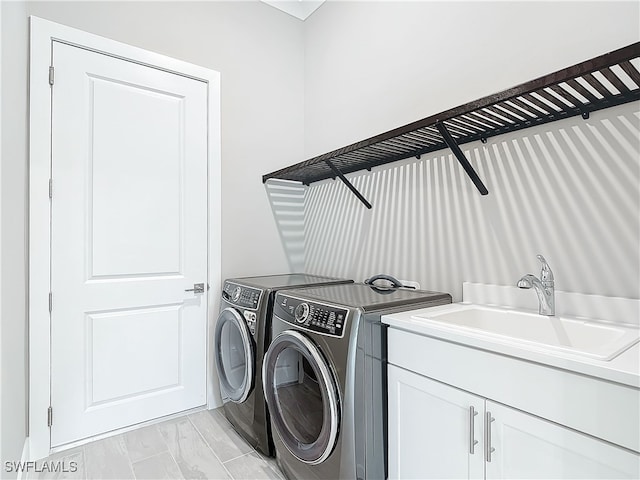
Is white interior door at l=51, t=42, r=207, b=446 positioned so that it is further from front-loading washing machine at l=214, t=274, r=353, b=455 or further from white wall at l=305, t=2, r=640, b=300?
white wall at l=305, t=2, r=640, b=300

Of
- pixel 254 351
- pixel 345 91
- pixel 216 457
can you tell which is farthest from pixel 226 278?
pixel 345 91

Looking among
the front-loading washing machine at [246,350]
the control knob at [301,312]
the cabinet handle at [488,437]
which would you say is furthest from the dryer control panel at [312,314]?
the cabinet handle at [488,437]

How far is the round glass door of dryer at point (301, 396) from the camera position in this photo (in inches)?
55.3

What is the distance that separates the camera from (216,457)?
187 cm

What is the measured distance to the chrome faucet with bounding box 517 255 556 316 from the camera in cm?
139

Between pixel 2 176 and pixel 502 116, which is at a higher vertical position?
pixel 502 116

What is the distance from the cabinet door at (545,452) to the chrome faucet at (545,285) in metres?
0.53

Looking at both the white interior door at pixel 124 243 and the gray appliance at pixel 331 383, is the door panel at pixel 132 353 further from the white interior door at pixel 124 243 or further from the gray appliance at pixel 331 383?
the gray appliance at pixel 331 383

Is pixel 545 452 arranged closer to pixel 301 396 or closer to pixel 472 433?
pixel 472 433

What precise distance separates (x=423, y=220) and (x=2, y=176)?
1849mm

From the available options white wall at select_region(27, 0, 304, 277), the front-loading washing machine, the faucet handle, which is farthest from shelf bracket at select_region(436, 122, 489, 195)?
white wall at select_region(27, 0, 304, 277)

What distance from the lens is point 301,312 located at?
5.32 feet

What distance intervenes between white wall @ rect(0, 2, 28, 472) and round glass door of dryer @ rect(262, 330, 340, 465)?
3.30 ft

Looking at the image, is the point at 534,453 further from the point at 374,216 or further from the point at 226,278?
the point at 226,278
